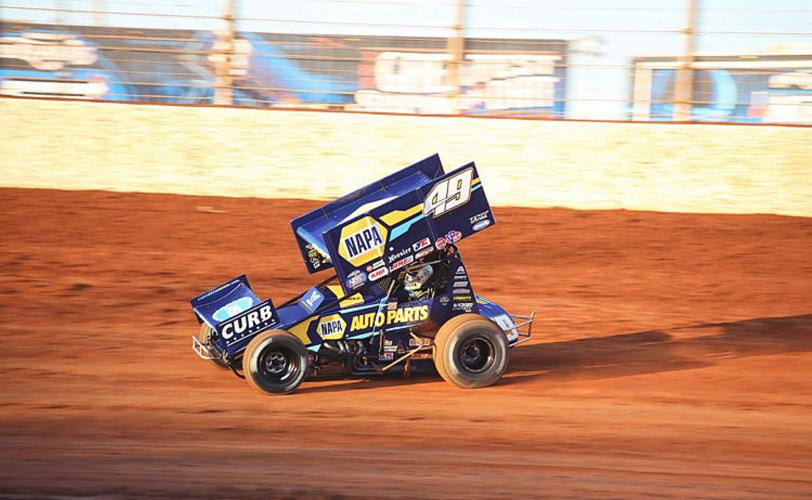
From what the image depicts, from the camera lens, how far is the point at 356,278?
8.54m

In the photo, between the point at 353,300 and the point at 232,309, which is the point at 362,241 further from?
the point at 232,309

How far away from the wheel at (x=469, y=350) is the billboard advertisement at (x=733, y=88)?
1050 centimetres

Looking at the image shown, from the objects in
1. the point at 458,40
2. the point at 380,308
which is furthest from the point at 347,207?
the point at 458,40

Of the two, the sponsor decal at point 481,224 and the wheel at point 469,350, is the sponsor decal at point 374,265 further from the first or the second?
the sponsor decal at point 481,224

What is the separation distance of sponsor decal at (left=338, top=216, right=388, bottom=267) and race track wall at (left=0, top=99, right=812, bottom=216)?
9261mm

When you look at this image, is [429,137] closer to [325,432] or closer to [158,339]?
[158,339]

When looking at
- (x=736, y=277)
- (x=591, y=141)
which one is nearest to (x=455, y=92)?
(x=591, y=141)

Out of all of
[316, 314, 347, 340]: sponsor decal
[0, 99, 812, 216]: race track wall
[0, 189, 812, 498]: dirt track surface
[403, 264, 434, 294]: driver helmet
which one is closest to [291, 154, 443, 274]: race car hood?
[316, 314, 347, 340]: sponsor decal

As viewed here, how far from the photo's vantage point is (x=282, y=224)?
1653 cm

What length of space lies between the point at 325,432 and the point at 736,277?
8.92 metres

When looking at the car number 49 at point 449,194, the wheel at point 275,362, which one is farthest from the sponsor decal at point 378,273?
the wheel at point 275,362

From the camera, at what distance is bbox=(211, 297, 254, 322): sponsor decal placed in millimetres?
8547

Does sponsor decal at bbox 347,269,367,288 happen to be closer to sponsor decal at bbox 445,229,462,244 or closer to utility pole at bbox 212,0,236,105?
sponsor decal at bbox 445,229,462,244

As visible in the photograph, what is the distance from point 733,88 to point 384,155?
6.85 m
